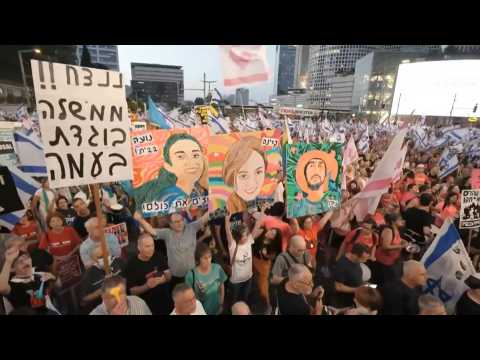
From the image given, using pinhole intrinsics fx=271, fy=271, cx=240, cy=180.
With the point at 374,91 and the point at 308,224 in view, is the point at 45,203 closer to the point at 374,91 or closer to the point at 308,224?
the point at 308,224

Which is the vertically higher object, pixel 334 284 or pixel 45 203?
pixel 45 203

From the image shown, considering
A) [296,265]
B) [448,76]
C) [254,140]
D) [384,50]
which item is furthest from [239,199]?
[384,50]

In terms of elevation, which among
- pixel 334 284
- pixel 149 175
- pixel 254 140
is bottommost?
pixel 334 284

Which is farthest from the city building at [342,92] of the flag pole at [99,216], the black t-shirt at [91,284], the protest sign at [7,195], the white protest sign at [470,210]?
the protest sign at [7,195]

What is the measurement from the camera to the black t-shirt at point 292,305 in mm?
2750

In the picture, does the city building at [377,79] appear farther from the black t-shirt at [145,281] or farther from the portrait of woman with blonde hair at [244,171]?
the black t-shirt at [145,281]

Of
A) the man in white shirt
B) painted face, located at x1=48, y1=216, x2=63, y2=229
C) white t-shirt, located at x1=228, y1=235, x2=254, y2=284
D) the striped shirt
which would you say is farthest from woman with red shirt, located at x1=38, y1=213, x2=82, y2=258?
white t-shirt, located at x1=228, y1=235, x2=254, y2=284

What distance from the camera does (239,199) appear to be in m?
3.03

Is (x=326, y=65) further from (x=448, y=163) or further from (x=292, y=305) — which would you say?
(x=292, y=305)

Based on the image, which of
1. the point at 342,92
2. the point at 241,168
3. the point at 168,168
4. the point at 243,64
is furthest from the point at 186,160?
the point at 342,92

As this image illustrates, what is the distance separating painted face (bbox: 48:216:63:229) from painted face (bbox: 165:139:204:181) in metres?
1.63

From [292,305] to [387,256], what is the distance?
1509mm

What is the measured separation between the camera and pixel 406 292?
2.85m

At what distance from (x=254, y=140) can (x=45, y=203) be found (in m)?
3.14
